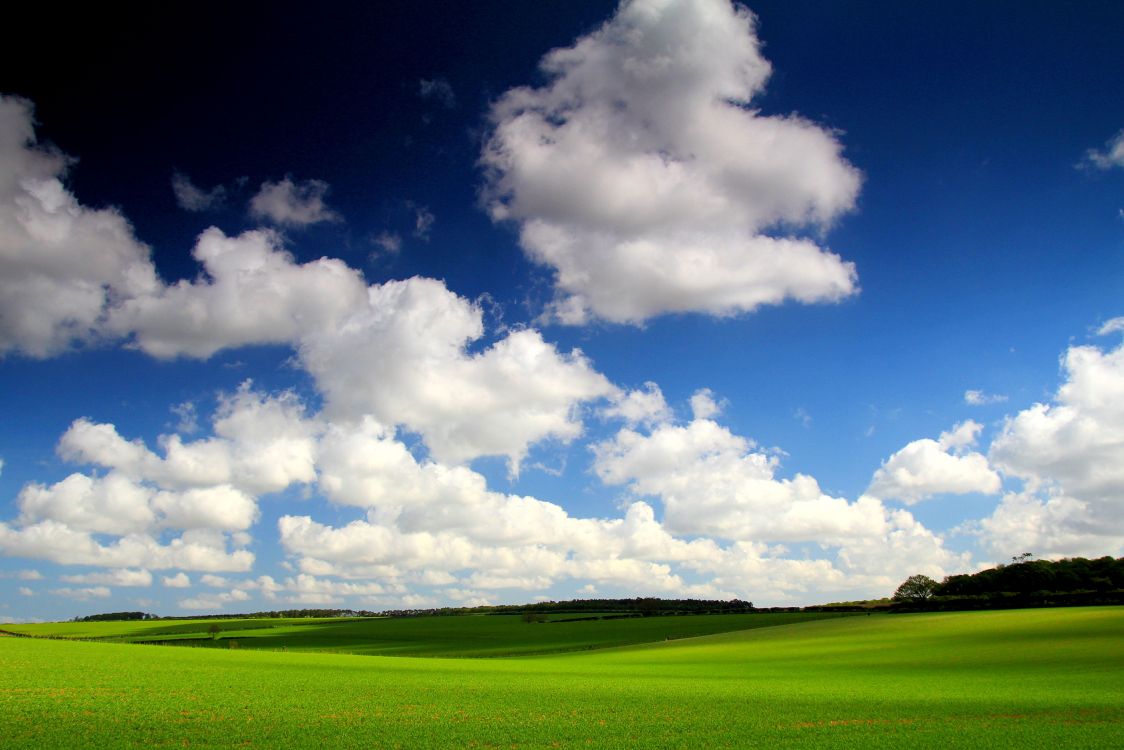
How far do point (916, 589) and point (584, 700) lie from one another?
414 feet

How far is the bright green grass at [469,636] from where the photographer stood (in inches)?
3418

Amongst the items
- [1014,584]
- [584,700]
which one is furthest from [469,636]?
[1014,584]

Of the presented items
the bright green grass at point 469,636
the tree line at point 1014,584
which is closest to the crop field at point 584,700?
the bright green grass at point 469,636

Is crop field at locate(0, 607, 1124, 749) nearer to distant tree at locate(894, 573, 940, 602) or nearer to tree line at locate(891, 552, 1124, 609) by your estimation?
tree line at locate(891, 552, 1124, 609)

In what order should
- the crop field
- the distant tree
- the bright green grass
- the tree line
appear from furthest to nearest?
the distant tree → the tree line → the bright green grass → the crop field

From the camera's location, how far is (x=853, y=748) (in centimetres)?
2055

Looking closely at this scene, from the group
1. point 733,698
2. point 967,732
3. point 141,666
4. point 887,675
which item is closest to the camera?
point 967,732

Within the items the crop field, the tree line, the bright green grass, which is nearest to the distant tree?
the tree line

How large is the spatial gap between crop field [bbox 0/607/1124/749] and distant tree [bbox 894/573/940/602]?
8279 cm

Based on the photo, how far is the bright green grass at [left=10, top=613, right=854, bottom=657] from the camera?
86812 mm

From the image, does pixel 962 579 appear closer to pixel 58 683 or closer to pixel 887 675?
pixel 887 675

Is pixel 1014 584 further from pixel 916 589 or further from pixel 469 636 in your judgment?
pixel 469 636

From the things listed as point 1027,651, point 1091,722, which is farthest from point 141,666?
point 1027,651

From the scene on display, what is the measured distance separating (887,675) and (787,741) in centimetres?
2471
